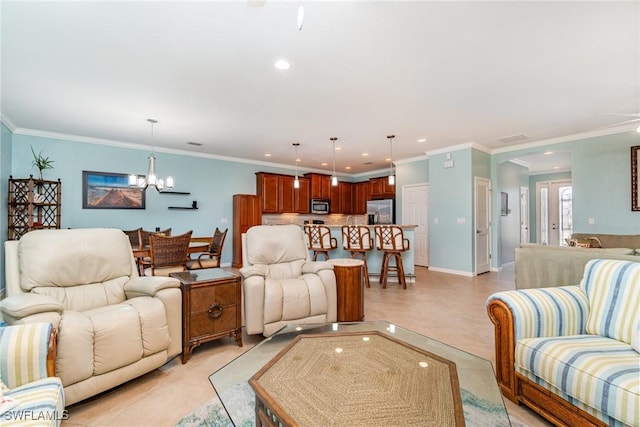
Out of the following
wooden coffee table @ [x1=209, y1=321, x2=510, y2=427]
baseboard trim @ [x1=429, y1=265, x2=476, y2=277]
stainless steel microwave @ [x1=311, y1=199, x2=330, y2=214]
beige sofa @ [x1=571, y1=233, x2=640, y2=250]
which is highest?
stainless steel microwave @ [x1=311, y1=199, x2=330, y2=214]

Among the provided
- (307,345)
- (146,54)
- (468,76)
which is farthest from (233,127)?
(307,345)

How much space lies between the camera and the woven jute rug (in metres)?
1.03

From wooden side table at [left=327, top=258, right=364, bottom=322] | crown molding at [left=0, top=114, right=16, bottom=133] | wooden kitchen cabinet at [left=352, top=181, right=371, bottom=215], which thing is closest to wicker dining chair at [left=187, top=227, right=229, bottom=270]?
wooden side table at [left=327, top=258, right=364, bottom=322]

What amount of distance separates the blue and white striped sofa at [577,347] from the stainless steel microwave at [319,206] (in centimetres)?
615

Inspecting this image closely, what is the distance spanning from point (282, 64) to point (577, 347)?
2.86m

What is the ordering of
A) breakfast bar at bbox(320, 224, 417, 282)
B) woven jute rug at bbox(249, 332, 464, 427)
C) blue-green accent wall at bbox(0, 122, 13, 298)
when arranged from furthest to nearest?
breakfast bar at bbox(320, 224, 417, 282) → blue-green accent wall at bbox(0, 122, 13, 298) → woven jute rug at bbox(249, 332, 464, 427)

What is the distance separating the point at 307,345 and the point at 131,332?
118 centimetres

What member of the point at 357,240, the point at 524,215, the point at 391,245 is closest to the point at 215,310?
the point at 357,240

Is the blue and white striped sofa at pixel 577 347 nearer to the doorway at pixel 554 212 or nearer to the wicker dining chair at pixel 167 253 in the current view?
the wicker dining chair at pixel 167 253

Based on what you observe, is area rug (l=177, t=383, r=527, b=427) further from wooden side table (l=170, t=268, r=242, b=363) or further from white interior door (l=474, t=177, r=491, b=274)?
white interior door (l=474, t=177, r=491, b=274)

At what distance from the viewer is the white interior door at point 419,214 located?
6762mm

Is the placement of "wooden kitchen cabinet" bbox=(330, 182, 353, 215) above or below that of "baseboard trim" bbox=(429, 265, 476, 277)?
above

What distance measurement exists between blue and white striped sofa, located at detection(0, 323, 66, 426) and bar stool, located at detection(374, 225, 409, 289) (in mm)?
4061

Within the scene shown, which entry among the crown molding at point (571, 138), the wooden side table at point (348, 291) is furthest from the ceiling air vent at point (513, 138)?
the wooden side table at point (348, 291)
